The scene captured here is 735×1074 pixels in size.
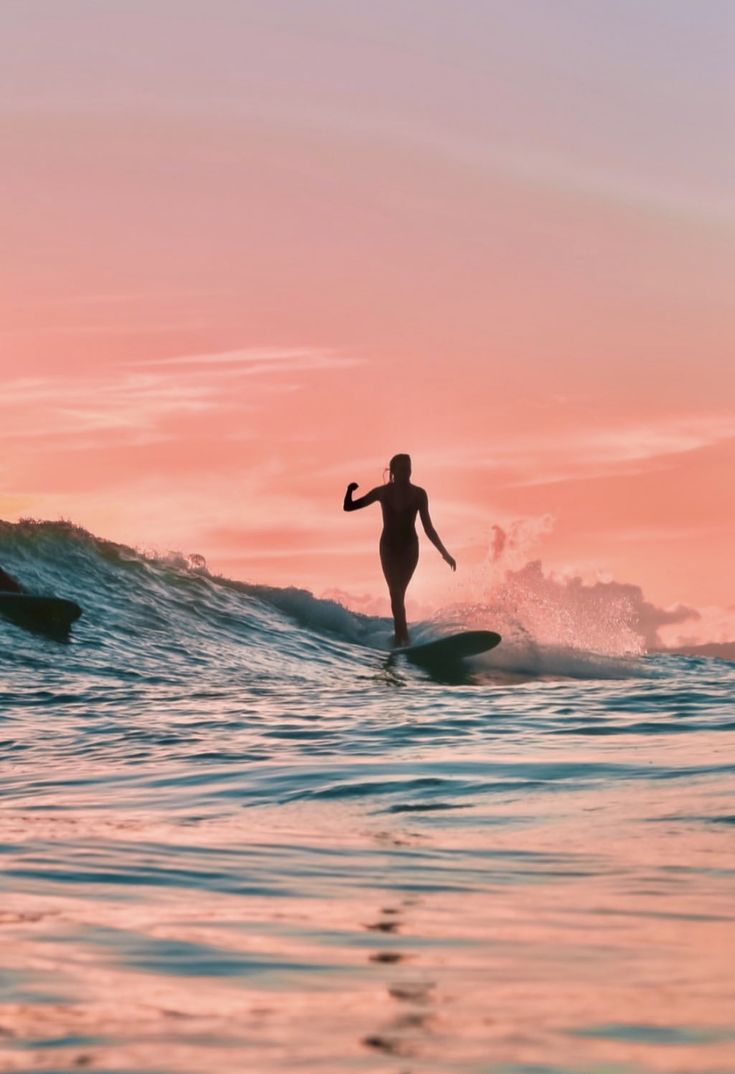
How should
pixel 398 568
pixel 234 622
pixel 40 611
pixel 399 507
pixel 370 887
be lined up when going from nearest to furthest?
pixel 370 887 < pixel 40 611 < pixel 399 507 < pixel 398 568 < pixel 234 622

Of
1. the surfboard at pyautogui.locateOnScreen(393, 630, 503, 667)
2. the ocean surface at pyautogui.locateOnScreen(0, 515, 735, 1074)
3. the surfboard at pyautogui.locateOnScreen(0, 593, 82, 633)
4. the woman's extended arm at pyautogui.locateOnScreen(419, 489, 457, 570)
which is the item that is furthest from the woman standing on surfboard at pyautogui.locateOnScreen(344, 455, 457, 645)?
the ocean surface at pyautogui.locateOnScreen(0, 515, 735, 1074)

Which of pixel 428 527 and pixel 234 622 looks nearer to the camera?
pixel 428 527

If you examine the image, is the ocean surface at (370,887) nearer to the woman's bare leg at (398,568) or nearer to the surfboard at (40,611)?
the surfboard at (40,611)

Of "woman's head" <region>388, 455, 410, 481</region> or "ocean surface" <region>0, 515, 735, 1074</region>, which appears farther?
"woman's head" <region>388, 455, 410, 481</region>

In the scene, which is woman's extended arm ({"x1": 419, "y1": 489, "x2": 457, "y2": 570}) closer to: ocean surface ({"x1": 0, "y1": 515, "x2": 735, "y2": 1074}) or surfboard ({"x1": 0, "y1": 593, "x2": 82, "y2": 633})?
surfboard ({"x1": 0, "y1": 593, "x2": 82, "y2": 633})

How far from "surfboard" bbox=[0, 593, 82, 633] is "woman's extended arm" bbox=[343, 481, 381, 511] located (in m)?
3.71

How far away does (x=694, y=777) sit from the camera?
6297mm

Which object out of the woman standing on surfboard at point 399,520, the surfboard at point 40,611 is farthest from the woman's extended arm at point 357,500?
the surfboard at point 40,611

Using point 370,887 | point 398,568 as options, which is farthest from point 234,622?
point 370,887

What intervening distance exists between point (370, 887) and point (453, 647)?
39.4 feet

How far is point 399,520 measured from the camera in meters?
16.3

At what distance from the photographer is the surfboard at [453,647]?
15.8 metres

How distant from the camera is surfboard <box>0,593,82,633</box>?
1562 centimetres

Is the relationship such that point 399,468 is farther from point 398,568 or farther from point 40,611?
point 40,611
